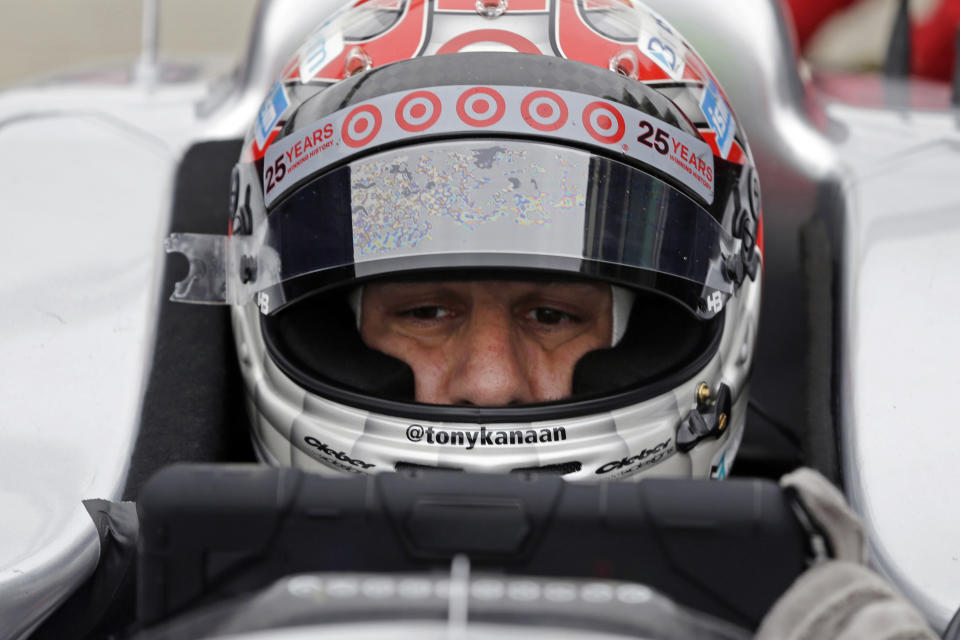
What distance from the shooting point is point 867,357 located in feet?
5.02

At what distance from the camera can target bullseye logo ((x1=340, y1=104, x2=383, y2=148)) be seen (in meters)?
1.39

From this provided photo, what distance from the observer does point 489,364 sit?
56.3 inches

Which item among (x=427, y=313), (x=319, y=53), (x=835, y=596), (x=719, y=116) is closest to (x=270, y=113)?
(x=319, y=53)

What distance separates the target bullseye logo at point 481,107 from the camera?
4.50ft

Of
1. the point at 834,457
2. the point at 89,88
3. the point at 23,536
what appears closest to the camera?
the point at 23,536

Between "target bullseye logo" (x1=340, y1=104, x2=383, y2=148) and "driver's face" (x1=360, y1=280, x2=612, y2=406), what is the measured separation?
0.19 meters

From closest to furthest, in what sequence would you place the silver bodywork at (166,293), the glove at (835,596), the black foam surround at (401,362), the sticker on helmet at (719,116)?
the glove at (835,596) → the silver bodywork at (166,293) → the black foam surround at (401,362) → the sticker on helmet at (719,116)

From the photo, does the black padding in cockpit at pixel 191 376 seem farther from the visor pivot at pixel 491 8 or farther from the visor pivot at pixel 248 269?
the visor pivot at pixel 491 8

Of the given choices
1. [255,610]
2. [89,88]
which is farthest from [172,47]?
[255,610]

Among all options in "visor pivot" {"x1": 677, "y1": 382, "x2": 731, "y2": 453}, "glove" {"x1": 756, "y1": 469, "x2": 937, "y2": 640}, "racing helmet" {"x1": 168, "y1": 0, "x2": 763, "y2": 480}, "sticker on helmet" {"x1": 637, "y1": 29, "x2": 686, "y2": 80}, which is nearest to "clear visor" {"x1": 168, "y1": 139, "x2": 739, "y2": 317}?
"racing helmet" {"x1": 168, "y1": 0, "x2": 763, "y2": 480}

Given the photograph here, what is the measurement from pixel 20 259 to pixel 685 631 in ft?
3.65

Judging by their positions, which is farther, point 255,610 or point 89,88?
point 89,88

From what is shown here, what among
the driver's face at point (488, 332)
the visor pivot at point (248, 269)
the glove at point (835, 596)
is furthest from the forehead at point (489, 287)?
the glove at point (835, 596)

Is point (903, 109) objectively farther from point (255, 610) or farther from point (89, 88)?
point (255, 610)
